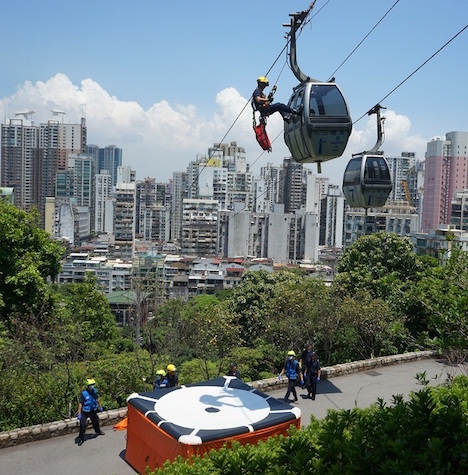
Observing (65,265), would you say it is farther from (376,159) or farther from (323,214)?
(376,159)

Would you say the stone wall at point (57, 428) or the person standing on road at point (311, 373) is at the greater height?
the person standing on road at point (311, 373)

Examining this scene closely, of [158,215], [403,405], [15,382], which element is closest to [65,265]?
[158,215]

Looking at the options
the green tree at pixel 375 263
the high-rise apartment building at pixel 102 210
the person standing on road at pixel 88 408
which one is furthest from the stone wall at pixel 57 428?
the high-rise apartment building at pixel 102 210

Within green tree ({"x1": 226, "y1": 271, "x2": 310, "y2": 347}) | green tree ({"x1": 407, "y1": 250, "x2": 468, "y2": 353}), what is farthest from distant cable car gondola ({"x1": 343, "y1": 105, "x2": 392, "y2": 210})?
green tree ({"x1": 226, "y1": 271, "x2": 310, "y2": 347})

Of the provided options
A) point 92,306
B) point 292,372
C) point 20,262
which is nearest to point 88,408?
point 292,372

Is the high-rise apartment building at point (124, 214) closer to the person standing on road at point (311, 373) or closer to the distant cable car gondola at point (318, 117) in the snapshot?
the person standing on road at point (311, 373)

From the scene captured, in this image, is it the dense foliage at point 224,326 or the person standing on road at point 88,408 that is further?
the dense foliage at point 224,326
